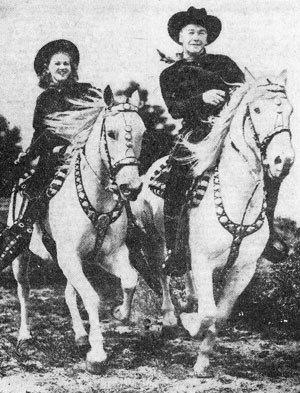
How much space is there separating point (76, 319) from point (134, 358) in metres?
0.30

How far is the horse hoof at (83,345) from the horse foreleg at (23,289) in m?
0.24

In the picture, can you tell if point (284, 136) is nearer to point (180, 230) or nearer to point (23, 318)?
point (180, 230)

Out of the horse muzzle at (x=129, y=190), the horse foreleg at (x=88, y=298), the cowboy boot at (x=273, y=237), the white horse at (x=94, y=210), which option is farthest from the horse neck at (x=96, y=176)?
the cowboy boot at (x=273, y=237)

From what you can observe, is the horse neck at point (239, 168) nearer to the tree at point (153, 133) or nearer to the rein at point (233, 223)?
the rein at point (233, 223)

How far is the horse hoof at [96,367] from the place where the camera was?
2283 mm

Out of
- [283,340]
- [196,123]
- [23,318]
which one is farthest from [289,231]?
[23,318]

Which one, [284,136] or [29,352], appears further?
[29,352]

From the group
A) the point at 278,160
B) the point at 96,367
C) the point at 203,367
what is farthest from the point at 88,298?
the point at 278,160

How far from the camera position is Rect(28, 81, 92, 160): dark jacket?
2377 millimetres

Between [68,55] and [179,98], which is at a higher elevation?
[68,55]

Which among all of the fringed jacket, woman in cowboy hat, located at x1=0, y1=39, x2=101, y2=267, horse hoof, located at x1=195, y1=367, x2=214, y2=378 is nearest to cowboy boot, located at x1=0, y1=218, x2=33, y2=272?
woman in cowboy hat, located at x1=0, y1=39, x2=101, y2=267

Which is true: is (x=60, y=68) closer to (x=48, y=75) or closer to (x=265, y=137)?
(x=48, y=75)

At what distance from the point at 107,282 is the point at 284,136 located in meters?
0.97

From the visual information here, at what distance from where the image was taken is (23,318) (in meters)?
2.41
